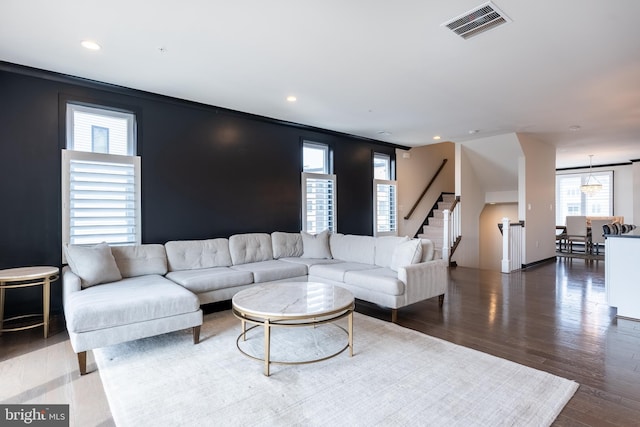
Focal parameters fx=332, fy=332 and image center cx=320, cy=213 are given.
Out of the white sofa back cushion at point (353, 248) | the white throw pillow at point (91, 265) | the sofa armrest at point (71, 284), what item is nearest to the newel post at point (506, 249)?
the white sofa back cushion at point (353, 248)

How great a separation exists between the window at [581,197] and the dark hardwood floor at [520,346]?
724 cm

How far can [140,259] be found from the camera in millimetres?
3947

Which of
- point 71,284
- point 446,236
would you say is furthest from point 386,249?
point 71,284

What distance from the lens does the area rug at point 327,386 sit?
6.44ft

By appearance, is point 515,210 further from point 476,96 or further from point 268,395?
point 268,395

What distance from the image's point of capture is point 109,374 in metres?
2.52

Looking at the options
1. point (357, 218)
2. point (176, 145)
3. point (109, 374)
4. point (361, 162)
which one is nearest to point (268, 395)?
point (109, 374)

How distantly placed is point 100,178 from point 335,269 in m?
3.10

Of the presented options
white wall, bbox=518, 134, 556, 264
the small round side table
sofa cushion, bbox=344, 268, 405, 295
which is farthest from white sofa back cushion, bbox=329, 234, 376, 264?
white wall, bbox=518, 134, 556, 264

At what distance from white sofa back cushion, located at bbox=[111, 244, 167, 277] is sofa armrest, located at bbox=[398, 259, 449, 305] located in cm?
288

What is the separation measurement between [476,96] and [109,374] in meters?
4.97

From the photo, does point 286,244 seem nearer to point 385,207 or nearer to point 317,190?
point 317,190

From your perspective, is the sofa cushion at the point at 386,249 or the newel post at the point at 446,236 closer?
the sofa cushion at the point at 386,249

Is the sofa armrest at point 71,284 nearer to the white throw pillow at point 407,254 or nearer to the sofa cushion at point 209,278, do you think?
the sofa cushion at point 209,278
